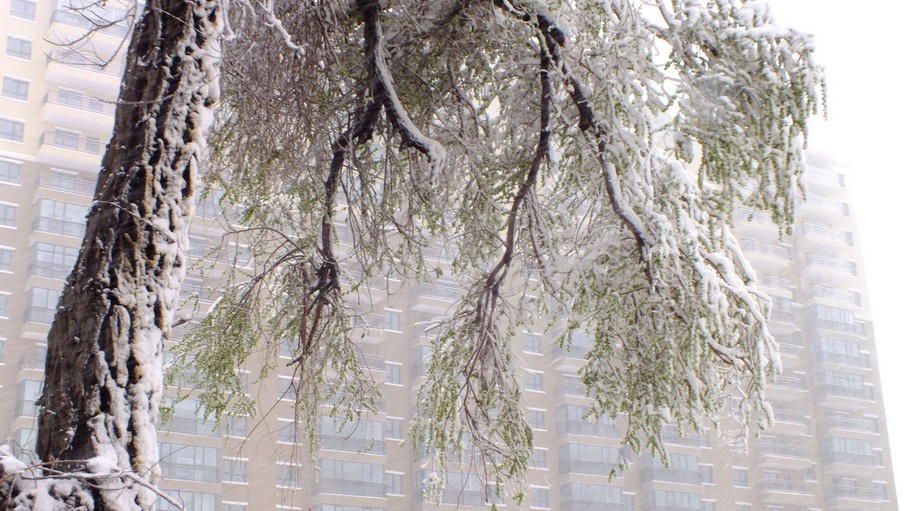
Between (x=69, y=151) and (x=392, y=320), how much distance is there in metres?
11.2

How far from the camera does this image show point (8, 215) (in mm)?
30734

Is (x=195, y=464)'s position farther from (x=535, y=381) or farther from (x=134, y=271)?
(x=134, y=271)

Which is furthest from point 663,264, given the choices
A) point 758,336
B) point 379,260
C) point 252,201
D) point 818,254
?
point 818,254

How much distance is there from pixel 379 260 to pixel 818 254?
43847 mm

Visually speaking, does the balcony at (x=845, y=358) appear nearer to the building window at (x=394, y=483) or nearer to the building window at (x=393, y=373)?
the building window at (x=393, y=373)

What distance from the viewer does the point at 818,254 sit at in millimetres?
46281

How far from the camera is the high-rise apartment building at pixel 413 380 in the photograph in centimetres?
2939

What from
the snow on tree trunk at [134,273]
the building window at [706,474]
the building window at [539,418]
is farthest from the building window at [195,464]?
the snow on tree trunk at [134,273]

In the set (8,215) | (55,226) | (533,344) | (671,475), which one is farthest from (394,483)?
(8,215)

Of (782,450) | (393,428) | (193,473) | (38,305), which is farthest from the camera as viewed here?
(782,450)

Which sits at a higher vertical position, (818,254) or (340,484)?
(818,254)

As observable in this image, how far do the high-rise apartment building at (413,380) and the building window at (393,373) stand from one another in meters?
0.05

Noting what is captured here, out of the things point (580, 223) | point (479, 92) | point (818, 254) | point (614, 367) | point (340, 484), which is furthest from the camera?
point (818, 254)

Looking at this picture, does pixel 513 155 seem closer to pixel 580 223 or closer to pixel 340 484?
pixel 580 223
